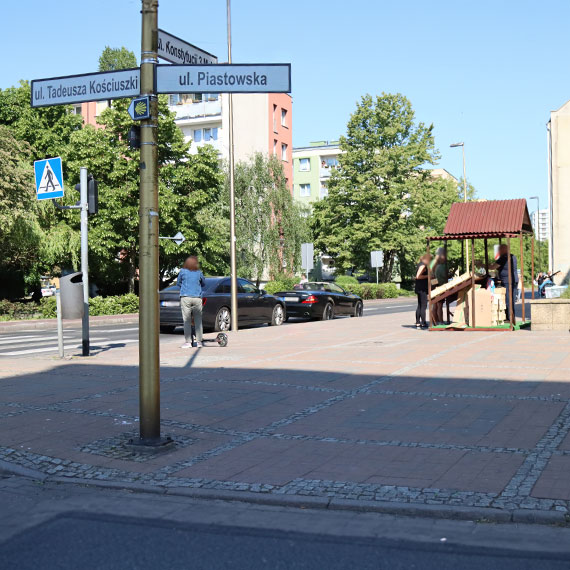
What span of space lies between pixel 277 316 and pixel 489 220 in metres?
7.58

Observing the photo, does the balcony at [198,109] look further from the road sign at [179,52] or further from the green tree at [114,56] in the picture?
the road sign at [179,52]

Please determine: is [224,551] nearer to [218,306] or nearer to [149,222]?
[149,222]

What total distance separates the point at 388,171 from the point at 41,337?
41.5 m

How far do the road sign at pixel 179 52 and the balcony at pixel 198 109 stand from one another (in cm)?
5617

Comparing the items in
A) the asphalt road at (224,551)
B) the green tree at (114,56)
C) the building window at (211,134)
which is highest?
the green tree at (114,56)

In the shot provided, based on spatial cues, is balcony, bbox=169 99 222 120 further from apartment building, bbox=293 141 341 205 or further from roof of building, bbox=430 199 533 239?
roof of building, bbox=430 199 533 239

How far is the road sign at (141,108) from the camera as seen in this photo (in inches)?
229

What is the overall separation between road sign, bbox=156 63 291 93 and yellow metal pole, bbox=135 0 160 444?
20 centimetres

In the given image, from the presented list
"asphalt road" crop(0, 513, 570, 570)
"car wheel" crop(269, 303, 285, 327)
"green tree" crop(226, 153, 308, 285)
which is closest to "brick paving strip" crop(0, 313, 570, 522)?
"asphalt road" crop(0, 513, 570, 570)

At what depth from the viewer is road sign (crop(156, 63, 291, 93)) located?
5.84 meters

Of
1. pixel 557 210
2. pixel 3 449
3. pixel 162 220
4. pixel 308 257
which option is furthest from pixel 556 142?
pixel 3 449

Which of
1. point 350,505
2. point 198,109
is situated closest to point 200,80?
point 350,505

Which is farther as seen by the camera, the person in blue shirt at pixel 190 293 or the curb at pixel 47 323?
the curb at pixel 47 323

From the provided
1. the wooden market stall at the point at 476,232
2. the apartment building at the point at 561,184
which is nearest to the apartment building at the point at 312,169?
the apartment building at the point at 561,184
